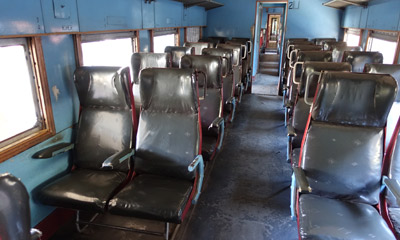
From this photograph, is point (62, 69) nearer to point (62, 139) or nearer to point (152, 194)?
point (62, 139)

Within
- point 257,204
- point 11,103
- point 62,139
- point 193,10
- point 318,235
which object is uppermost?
point 193,10

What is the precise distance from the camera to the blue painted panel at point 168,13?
15.2ft

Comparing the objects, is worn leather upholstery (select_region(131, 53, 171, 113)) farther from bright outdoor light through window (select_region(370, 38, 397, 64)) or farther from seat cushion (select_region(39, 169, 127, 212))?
bright outdoor light through window (select_region(370, 38, 397, 64))

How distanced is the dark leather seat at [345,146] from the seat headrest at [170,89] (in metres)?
0.92

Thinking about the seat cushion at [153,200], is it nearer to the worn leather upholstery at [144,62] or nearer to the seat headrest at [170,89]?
the seat headrest at [170,89]

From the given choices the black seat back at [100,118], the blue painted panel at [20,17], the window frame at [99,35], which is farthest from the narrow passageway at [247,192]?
the blue painted panel at [20,17]

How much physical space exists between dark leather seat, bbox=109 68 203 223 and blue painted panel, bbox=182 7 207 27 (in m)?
4.33

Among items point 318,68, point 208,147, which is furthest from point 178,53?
point 318,68

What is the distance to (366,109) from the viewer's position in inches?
74.9

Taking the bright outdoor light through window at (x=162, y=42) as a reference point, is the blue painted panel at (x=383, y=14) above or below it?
above

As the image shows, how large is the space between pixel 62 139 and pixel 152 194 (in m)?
1.02

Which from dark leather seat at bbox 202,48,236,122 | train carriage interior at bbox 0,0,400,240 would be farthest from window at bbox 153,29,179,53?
train carriage interior at bbox 0,0,400,240

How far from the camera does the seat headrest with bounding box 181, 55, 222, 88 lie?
3299 mm

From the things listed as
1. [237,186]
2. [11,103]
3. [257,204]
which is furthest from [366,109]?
[11,103]
